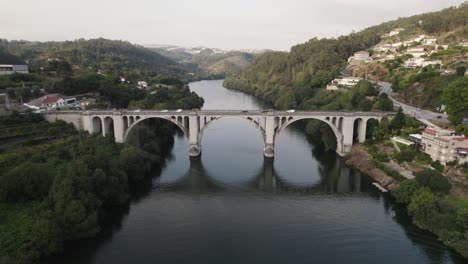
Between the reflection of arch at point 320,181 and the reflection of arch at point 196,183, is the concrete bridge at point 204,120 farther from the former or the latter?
the reflection of arch at point 196,183

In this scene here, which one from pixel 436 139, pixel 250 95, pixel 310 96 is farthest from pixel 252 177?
pixel 250 95

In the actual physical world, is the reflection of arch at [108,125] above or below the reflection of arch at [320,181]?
above

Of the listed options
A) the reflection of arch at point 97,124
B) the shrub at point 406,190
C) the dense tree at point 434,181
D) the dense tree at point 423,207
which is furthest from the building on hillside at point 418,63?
the reflection of arch at point 97,124

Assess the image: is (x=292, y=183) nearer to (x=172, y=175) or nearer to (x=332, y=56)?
(x=172, y=175)

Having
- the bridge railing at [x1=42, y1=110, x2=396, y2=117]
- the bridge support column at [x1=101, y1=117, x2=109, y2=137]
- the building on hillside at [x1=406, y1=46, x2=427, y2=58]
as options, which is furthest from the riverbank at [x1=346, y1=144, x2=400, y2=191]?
the building on hillside at [x1=406, y1=46, x2=427, y2=58]

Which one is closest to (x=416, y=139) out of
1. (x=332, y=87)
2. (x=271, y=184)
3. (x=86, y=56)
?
(x=271, y=184)

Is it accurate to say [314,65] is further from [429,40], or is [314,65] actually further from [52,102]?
[52,102]
